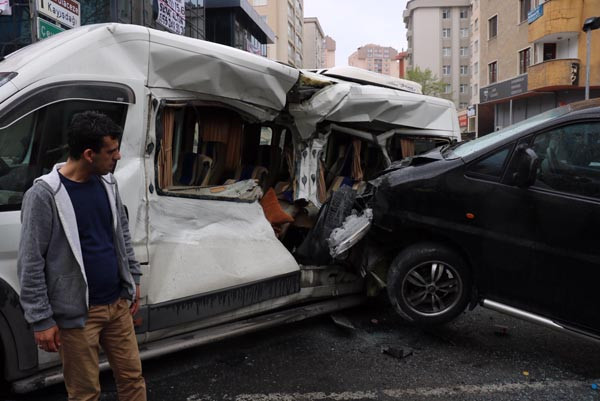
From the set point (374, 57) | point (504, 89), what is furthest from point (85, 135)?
point (374, 57)

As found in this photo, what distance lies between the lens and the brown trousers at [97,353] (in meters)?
2.35

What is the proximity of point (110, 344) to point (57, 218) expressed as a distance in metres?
0.73

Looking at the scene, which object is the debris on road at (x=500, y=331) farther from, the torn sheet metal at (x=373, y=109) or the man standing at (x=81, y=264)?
the man standing at (x=81, y=264)

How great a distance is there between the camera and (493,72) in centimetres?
3188

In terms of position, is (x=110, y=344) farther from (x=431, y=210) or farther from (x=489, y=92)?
(x=489, y=92)

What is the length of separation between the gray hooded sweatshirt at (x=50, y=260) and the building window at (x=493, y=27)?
110 ft

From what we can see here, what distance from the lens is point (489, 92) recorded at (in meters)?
30.1

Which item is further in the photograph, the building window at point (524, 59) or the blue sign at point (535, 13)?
the building window at point (524, 59)

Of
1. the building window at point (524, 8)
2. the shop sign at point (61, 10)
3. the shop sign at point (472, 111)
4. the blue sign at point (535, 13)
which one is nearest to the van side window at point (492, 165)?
the shop sign at point (61, 10)

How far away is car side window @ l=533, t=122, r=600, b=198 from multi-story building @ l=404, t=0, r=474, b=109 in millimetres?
67629

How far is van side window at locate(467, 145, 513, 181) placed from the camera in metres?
3.88

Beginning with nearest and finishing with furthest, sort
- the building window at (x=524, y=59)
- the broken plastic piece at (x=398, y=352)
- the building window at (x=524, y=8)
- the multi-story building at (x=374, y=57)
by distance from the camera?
the broken plastic piece at (x=398, y=352)
the building window at (x=524, y=59)
the building window at (x=524, y=8)
the multi-story building at (x=374, y=57)

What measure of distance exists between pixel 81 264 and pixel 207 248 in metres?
1.45

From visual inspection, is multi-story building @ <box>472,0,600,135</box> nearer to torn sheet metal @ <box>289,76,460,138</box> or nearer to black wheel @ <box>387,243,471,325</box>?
torn sheet metal @ <box>289,76,460,138</box>
